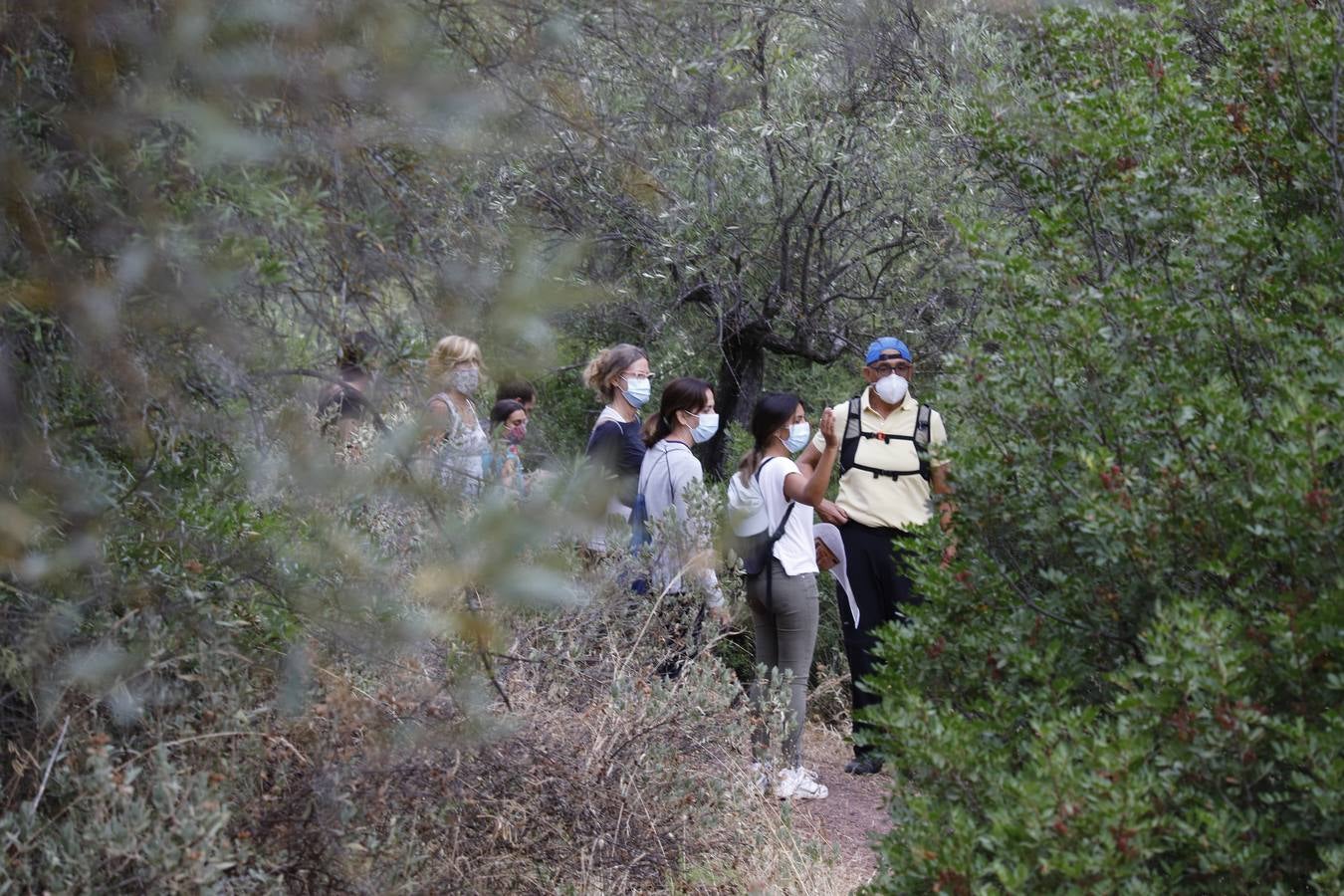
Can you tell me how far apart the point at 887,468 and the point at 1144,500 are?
433cm

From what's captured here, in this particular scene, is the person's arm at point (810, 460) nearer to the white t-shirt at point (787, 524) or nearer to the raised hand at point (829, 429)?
the raised hand at point (829, 429)

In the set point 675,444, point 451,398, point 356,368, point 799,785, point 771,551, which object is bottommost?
point 799,785

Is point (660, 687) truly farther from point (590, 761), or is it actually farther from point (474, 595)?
point (474, 595)

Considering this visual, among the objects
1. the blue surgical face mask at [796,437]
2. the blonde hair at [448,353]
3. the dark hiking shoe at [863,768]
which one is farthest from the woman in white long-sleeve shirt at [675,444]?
the blonde hair at [448,353]

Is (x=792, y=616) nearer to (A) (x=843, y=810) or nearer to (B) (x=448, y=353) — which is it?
(A) (x=843, y=810)

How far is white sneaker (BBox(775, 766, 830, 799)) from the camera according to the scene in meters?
6.04

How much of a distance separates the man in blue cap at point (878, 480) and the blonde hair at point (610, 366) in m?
1.01

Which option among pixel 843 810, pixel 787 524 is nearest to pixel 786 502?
pixel 787 524

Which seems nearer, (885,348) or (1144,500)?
(1144,500)

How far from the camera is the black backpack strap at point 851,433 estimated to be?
7223 millimetres

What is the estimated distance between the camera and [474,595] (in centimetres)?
323

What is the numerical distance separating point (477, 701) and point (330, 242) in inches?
53.0

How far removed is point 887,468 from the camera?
7.17 m

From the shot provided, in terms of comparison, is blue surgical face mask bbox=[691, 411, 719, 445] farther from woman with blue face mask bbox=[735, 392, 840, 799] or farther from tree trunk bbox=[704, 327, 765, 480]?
tree trunk bbox=[704, 327, 765, 480]
